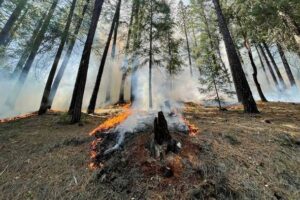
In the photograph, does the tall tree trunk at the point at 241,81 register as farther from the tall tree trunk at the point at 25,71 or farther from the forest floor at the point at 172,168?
the tall tree trunk at the point at 25,71

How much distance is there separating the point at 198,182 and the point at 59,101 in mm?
18786

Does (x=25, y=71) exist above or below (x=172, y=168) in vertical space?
above

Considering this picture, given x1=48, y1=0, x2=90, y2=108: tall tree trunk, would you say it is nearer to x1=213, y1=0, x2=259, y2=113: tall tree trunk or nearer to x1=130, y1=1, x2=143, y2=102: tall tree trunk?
x1=130, y1=1, x2=143, y2=102: tall tree trunk

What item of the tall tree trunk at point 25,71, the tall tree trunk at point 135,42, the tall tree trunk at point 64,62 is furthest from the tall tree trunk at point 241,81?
the tall tree trunk at point 25,71

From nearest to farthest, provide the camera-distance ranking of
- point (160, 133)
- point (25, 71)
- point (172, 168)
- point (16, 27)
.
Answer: point (172, 168), point (160, 133), point (25, 71), point (16, 27)

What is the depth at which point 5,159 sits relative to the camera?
554 centimetres

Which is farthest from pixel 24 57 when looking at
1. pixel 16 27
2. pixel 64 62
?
pixel 64 62

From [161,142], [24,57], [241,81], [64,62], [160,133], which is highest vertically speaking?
[24,57]

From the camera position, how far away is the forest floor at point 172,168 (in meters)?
4.03

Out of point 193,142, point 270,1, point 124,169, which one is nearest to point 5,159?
point 124,169

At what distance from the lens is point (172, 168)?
445cm

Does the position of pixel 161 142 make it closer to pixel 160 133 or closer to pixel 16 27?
pixel 160 133

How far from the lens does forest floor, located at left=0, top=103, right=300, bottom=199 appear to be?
13.2 ft

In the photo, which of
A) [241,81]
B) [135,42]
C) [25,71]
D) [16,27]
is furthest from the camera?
[135,42]
